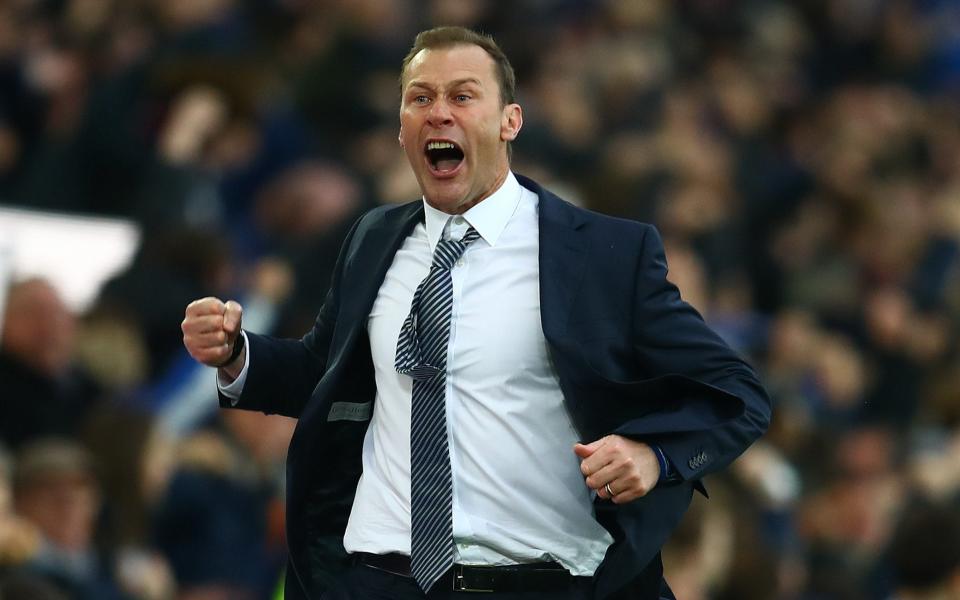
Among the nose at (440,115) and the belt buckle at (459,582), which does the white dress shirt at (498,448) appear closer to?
the belt buckle at (459,582)

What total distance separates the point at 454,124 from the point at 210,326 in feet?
2.37

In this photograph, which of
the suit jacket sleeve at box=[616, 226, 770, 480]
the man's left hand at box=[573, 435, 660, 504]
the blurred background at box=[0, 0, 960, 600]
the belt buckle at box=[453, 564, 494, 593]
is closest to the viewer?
the man's left hand at box=[573, 435, 660, 504]

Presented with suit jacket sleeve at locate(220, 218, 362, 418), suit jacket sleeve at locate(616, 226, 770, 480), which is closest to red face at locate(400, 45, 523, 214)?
suit jacket sleeve at locate(220, 218, 362, 418)

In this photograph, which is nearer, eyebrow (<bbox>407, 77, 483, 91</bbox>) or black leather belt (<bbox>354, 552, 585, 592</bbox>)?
black leather belt (<bbox>354, 552, 585, 592</bbox>)

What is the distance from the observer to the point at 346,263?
14.4 feet

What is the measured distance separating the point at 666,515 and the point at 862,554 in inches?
173

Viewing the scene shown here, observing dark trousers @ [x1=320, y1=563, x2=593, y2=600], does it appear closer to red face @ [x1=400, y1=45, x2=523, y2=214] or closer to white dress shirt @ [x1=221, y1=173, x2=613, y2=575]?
white dress shirt @ [x1=221, y1=173, x2=613, y2=575]

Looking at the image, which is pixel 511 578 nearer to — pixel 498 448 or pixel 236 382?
pixel 498 448

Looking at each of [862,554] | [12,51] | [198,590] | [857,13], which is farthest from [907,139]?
[198,590]

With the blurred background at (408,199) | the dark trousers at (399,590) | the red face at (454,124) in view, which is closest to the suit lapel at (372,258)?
the red face at (454,124)

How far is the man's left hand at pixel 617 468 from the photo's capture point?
12.2 feet

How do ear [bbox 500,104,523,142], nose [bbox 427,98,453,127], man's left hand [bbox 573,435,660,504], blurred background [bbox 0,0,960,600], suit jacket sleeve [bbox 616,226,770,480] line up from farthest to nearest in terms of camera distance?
blurred background [bbox 0,0,960,600] → ear [bbox 500,104,523,142] → nose [bbox 427,98,453,127] → suit jacket sleeve [bbox 616,226,770,480] → man's left hand [bbox 573,435,660,504]

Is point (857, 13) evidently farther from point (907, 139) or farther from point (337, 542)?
point (337, 542)

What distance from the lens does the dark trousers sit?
3982 mm
